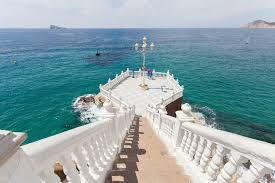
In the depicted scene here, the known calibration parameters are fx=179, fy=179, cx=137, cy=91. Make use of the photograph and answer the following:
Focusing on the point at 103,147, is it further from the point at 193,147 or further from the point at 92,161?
the point at 193,147

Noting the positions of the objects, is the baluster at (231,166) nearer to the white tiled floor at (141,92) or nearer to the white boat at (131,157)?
the white boat at (131,157)

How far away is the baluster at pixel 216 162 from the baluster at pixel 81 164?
7.97ft

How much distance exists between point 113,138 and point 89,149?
214cm

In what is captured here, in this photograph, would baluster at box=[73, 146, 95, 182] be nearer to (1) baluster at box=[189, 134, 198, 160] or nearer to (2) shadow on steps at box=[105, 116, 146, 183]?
(2) shadow on steps at box=[105, 116, 146, 183]

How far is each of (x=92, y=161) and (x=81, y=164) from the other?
0.52 m

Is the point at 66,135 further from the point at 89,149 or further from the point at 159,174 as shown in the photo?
the point at 159,174

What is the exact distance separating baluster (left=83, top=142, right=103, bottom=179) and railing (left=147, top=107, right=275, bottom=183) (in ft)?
7.69

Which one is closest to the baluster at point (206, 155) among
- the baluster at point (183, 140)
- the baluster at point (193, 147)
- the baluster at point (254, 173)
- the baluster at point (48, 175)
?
the baluster at point (193, 147)

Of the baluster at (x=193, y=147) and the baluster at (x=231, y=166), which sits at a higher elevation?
the baluster at (x=231, y=166)

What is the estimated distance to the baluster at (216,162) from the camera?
3222 millimetres

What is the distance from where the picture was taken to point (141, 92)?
2161 centimetres

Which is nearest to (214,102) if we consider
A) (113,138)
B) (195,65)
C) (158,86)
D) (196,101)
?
(196,101)

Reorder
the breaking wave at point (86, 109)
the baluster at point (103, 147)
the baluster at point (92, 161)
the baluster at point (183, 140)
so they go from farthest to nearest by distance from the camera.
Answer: the breaking wave at point (86, 109), the baluster at point (183, 140), the baluster at point (103, 147), the baluster at point (92, 161)

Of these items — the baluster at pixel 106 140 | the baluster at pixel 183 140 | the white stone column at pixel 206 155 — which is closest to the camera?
the white stone column at pixel 206 155
